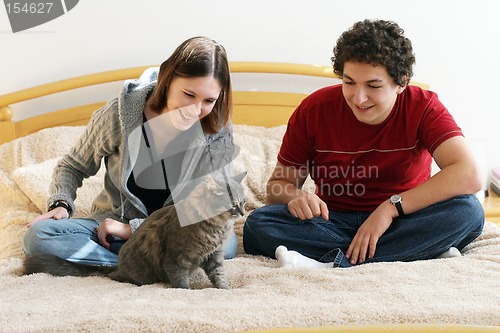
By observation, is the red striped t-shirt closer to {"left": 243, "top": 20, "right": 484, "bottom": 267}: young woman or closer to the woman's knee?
{"left": 243, "top": 20, "right": 484, "bottom": 267}: young woman

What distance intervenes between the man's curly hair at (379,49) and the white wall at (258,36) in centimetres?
94

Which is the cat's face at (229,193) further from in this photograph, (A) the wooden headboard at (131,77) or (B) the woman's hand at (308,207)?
(A) the wooden headboard at (131,77)

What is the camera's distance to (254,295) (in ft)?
5.63

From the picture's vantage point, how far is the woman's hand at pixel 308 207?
209 cm

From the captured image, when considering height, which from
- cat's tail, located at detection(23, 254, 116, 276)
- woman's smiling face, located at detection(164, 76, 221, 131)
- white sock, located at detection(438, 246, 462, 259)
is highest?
woman's smiling face, located at detection(164, 76, 221, 131)

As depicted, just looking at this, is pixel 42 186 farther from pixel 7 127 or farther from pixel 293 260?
pixel 293 260

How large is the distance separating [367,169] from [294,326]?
876 mm

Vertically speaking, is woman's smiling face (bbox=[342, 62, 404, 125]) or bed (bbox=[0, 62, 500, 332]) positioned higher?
woman's smiling face (bbox=[342, 62, 404, 125])

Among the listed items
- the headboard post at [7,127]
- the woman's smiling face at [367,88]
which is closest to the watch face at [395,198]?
the woman's smiling face at [367,88]

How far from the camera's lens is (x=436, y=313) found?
1.52 metres

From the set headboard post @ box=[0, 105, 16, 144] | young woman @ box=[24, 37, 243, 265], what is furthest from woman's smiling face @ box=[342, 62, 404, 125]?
headboard post @ box=[0, 105, 16, 144]

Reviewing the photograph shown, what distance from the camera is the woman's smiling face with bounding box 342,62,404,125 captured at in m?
2.07

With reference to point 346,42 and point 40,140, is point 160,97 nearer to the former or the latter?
point 346,42

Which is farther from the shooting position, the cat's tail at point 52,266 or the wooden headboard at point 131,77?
the wooden headboard at point 131,77
